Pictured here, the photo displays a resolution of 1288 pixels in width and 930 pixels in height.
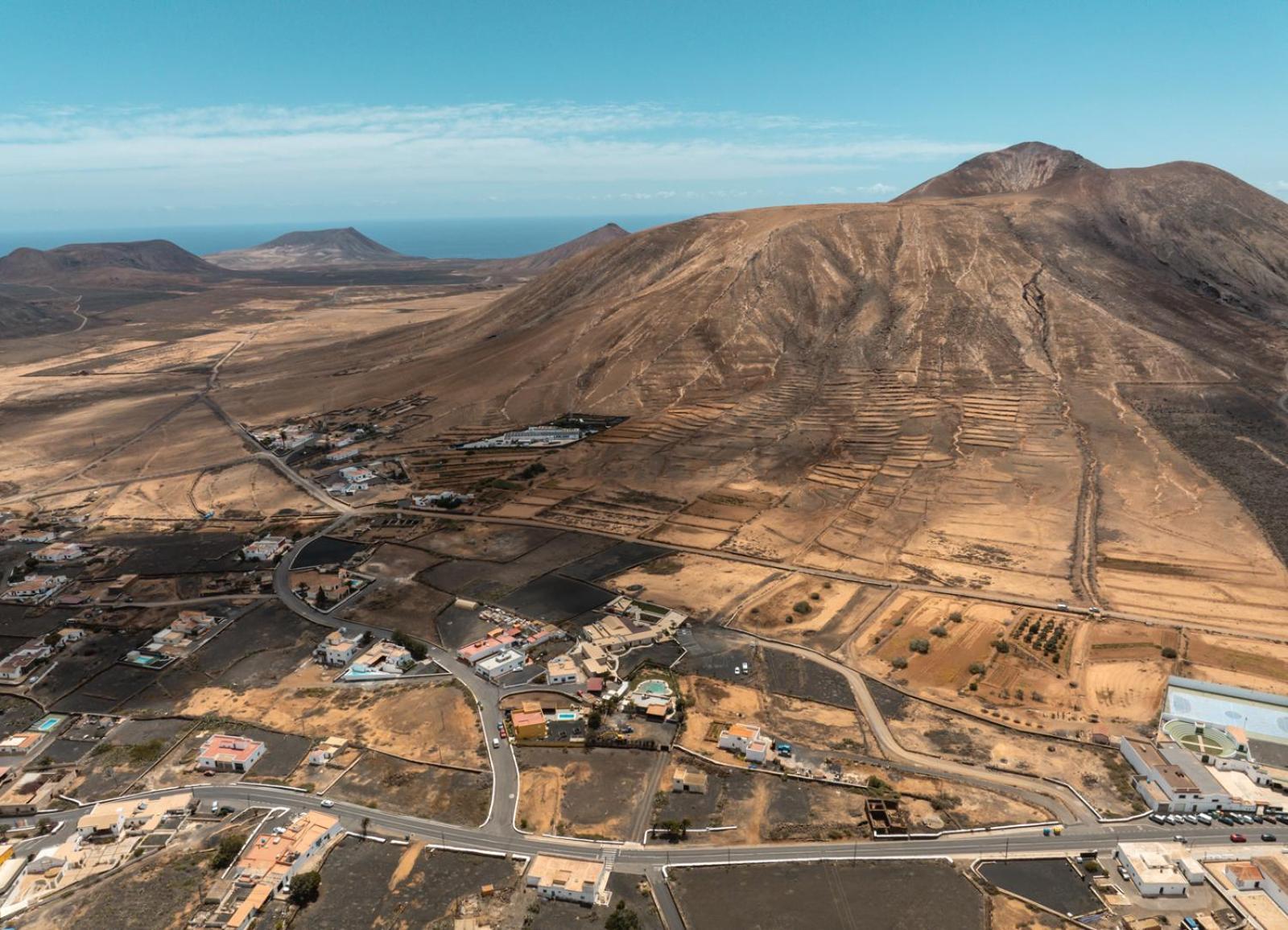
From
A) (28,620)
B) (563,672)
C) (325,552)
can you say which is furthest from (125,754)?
(325,552)

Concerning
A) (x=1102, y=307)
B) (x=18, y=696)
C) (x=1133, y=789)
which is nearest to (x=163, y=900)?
(x=18, y=696)

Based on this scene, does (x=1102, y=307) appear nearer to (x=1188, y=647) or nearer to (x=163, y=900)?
(x=1188, y=647)

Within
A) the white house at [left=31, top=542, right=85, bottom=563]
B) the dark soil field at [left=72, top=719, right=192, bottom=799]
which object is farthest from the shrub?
the white house at [left=31, top=542, right=85, bottom=563]

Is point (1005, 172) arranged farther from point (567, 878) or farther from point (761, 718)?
point (567, 878)

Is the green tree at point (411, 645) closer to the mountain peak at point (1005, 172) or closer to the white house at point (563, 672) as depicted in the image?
the white house at point (563, 672)

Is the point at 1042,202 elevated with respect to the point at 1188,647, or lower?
elevated
